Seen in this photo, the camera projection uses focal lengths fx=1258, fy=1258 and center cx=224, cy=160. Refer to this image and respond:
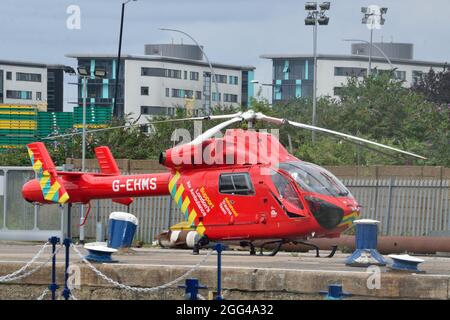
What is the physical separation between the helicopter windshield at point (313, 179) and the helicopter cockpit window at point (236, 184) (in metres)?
0.87

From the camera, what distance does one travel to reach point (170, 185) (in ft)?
94.3

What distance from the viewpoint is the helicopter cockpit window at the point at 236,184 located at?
27375 millimetres

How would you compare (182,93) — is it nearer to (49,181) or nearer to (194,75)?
(194,75)

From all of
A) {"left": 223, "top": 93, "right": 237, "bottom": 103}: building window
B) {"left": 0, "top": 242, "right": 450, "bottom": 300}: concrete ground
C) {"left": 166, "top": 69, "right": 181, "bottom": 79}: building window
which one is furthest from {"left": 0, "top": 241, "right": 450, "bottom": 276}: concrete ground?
{"left": 223, "top": 93, "right": 237, "bottom": 103}: building window

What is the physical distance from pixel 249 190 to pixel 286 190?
2.99 feet

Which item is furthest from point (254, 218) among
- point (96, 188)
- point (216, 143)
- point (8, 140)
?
point (8, 140)

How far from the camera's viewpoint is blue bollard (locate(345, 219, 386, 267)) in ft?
78.2

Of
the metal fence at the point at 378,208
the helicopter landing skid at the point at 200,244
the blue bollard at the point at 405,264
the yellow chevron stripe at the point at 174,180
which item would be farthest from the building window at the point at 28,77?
the blue bollard at the point at 405,264

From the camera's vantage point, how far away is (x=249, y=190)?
27.4 m

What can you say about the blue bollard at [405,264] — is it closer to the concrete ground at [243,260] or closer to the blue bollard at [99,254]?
the concrete ground at [243,260]

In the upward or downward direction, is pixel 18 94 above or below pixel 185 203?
above

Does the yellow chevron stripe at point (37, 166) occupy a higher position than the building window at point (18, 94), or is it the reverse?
the building window at point (18, 94)

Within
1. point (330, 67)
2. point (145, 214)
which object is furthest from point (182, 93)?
point (145, 214)

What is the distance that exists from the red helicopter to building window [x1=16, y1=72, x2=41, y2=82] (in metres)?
107
